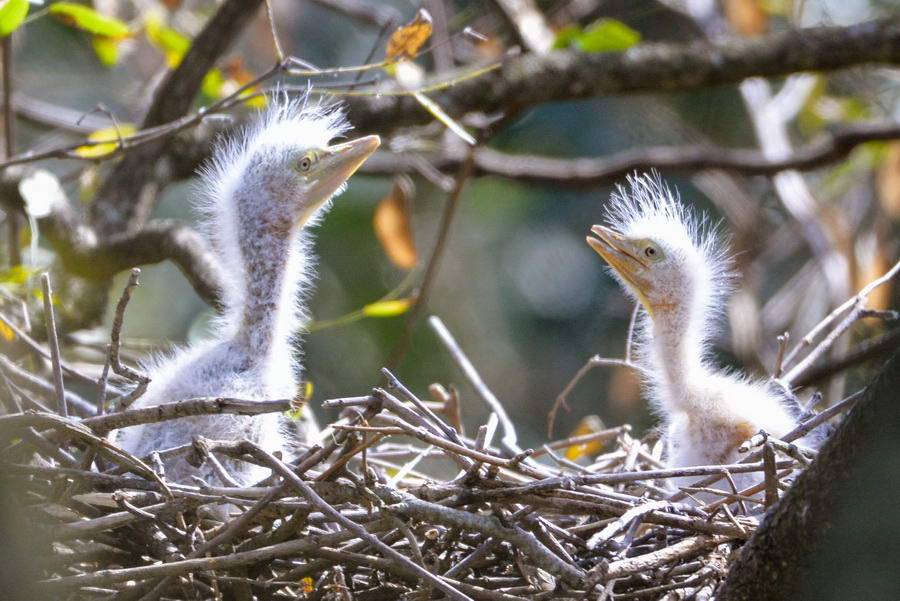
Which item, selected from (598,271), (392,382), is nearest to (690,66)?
(392,382)

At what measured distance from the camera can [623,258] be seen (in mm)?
2822

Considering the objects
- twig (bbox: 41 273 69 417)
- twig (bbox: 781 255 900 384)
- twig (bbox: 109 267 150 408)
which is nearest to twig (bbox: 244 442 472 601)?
twig (bbox: 109 267 150 408)

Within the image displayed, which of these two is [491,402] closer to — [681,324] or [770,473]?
[681,324]

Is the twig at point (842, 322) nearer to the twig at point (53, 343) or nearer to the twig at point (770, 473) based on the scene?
the twig at point (770, 473)

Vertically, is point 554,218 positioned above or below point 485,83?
above

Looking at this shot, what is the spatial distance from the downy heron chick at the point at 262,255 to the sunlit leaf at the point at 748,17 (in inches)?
93.6

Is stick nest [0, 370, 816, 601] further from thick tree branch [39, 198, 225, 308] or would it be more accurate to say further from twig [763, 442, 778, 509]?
thick tree branch [39, 198, 225, 308]

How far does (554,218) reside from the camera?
25.7 ft

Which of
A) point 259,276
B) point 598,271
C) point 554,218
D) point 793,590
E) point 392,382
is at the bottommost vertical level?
point 793,590

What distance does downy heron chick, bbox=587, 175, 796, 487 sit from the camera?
8.24 ft

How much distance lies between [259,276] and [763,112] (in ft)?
11.6

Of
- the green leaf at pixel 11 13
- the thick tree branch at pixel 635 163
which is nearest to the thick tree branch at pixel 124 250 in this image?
the green leaf at pixel 11 13

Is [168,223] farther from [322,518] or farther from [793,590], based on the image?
[793,590]

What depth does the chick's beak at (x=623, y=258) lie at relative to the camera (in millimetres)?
2820
